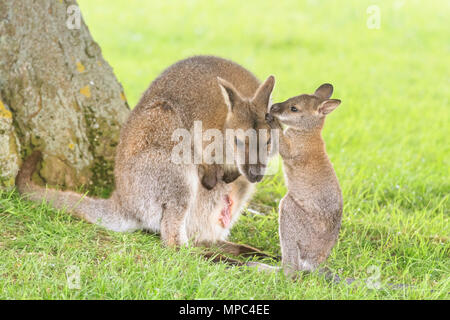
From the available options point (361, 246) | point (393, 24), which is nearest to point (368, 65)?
point (393, 24)

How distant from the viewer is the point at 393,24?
1633 centimetres

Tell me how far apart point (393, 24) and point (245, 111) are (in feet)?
41.4

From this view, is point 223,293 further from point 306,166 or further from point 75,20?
point 75,20

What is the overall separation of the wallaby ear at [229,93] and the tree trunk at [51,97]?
1480mm

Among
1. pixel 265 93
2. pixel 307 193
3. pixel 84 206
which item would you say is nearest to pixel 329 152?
pixel 265 93

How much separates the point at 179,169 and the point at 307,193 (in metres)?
1.11

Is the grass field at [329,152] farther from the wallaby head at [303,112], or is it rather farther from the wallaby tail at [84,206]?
the wallaby head at [303,112]

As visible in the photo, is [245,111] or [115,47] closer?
[245,111]

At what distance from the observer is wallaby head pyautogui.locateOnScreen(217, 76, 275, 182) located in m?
4.86

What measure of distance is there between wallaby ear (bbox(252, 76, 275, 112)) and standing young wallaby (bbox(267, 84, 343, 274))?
36 cm

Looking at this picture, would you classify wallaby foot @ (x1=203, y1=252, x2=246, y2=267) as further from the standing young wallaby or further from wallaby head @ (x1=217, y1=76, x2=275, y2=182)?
wallaby head @ (x1=217, y1=76, x2=275, y2=182)

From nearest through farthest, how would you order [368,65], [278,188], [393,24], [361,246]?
[361,246]
[278,188]
[368,65]
[393,24]

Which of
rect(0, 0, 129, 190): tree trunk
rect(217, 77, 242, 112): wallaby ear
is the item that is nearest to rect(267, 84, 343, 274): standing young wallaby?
rect(217, 77, 242, 112): wallaby ear

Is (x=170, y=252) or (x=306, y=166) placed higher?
(x=306, y=166)
